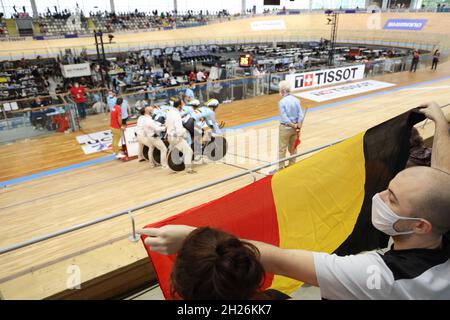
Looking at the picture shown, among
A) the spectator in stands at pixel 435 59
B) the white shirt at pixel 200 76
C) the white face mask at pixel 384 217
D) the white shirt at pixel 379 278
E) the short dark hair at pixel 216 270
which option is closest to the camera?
the short dark hair at pixel 216 270

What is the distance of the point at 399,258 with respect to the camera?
4.42 ft

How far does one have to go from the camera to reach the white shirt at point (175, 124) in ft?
19.8

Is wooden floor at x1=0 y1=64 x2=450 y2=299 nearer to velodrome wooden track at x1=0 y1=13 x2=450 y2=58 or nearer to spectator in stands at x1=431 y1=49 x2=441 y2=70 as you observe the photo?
spectator in stands at x1=431 y1=49 x2=441 y2=70

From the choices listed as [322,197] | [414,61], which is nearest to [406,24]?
[414,61]

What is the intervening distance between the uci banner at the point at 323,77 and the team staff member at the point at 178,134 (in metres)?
7.72

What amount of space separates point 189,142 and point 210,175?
29.8 inches

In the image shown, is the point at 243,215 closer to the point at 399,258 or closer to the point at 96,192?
the point at 399,258

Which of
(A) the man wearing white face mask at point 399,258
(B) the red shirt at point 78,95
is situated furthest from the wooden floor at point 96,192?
(A) the man wearing white face mask at point 399,258

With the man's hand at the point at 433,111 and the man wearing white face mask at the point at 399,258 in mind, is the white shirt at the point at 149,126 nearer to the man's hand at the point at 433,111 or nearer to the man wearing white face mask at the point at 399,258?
the man's hand at the point at 433,111

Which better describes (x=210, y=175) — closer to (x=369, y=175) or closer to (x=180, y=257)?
(x=369, y=175)

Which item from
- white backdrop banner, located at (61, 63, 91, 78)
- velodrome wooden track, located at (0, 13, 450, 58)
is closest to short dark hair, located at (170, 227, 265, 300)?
white backdrop banner, located at (61, 63, 91, 78)

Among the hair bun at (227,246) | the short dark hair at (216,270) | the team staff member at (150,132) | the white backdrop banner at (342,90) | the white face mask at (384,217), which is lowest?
the white backdrop banner at (342,90)

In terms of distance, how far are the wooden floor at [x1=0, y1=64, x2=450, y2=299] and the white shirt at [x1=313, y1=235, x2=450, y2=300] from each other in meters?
1.89
